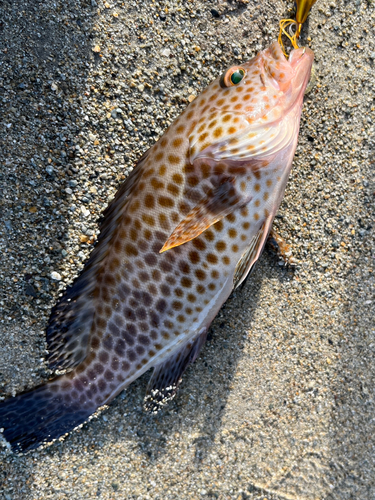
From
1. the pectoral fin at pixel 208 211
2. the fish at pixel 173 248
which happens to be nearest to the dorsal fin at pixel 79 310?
the fish at pixel 173 248

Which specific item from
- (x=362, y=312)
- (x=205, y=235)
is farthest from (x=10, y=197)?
(x=362, y=312)

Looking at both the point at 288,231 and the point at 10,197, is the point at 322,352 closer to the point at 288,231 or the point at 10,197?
the point at 288,231

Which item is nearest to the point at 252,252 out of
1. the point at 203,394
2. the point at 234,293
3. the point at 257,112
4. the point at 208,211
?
the point at 208,211

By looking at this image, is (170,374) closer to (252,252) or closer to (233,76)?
(252,252)

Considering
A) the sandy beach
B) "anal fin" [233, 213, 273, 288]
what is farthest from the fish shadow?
"anal fin" [233, 213, 273, 288]

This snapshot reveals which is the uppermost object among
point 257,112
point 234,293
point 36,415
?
point 257,112

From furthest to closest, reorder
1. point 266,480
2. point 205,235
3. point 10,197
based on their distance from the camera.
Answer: point 266,480
point 10,197
point 205,235
